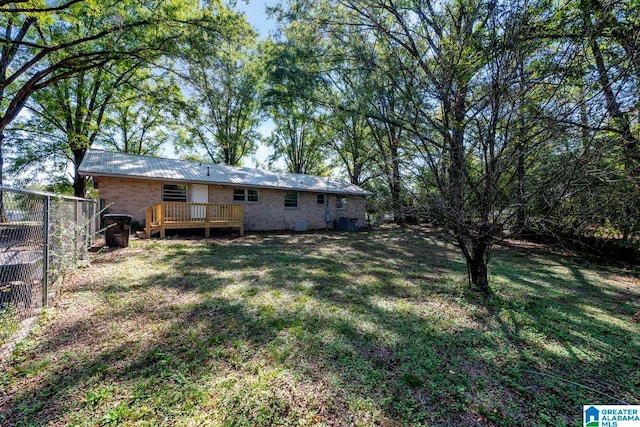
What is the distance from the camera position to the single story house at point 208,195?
10.5m

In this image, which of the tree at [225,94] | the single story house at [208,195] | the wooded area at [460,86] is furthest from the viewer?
the single story house at [208,195]

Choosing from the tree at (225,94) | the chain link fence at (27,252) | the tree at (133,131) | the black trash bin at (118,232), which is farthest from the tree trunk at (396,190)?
the tree at (133,131)

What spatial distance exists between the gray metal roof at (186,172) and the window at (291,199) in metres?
0.55

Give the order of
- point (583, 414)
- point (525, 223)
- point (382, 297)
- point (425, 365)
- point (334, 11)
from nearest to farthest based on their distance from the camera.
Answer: point (583, 414), point (425, 365), point (525, 223), point (382, 297), point (334, 11)

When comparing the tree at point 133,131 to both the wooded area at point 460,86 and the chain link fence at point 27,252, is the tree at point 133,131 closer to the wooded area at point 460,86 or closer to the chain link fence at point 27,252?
the wooded area at point 460,86

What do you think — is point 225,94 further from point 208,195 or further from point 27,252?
point 27,252

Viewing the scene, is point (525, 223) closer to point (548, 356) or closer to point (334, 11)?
point (548, 356)

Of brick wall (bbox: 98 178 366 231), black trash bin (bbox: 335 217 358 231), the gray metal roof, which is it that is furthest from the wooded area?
black trash bin (bbox: 335 217 358 231)

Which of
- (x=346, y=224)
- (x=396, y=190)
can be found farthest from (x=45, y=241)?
(x=346, y=224)

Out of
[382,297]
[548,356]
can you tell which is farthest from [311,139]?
[548,356]

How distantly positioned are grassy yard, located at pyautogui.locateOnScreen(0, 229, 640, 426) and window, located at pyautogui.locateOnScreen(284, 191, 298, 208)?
9834 millimetres

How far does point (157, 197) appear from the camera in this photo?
11.5 meters

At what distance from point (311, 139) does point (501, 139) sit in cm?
2367
